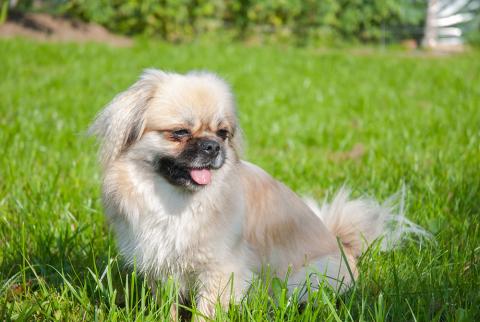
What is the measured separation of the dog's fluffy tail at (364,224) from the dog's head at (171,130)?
747 mm

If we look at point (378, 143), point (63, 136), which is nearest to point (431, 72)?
point (378, 143)

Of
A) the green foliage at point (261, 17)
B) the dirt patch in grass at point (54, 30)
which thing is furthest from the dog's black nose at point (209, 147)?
the green foliage at point (261, 17)

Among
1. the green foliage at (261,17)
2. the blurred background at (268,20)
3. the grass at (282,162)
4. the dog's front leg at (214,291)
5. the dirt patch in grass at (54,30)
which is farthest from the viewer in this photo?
the green foliage at (261,17)

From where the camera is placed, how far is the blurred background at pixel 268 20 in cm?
1126

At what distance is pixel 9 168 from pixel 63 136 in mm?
1128

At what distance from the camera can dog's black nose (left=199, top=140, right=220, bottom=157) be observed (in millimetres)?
2113

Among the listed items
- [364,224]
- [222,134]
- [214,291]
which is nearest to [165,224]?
[214,291]

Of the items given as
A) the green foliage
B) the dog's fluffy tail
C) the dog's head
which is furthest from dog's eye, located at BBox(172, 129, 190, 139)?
the green foliage

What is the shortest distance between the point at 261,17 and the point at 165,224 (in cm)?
1125

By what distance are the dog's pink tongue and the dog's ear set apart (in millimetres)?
265

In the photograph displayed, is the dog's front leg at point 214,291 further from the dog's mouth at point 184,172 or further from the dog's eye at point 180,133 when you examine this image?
the dog's eye at point 180,133

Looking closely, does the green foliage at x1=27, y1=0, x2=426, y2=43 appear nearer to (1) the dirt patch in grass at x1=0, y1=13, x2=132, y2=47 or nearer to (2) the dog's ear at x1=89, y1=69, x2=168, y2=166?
(1) the dirt patch in grass at x1=0, y1=13, x2=132, y2=47

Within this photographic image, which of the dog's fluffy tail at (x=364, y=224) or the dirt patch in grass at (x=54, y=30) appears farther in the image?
the dirt patch in grass at (x=54, y=30)

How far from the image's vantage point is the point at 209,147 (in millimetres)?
2123
